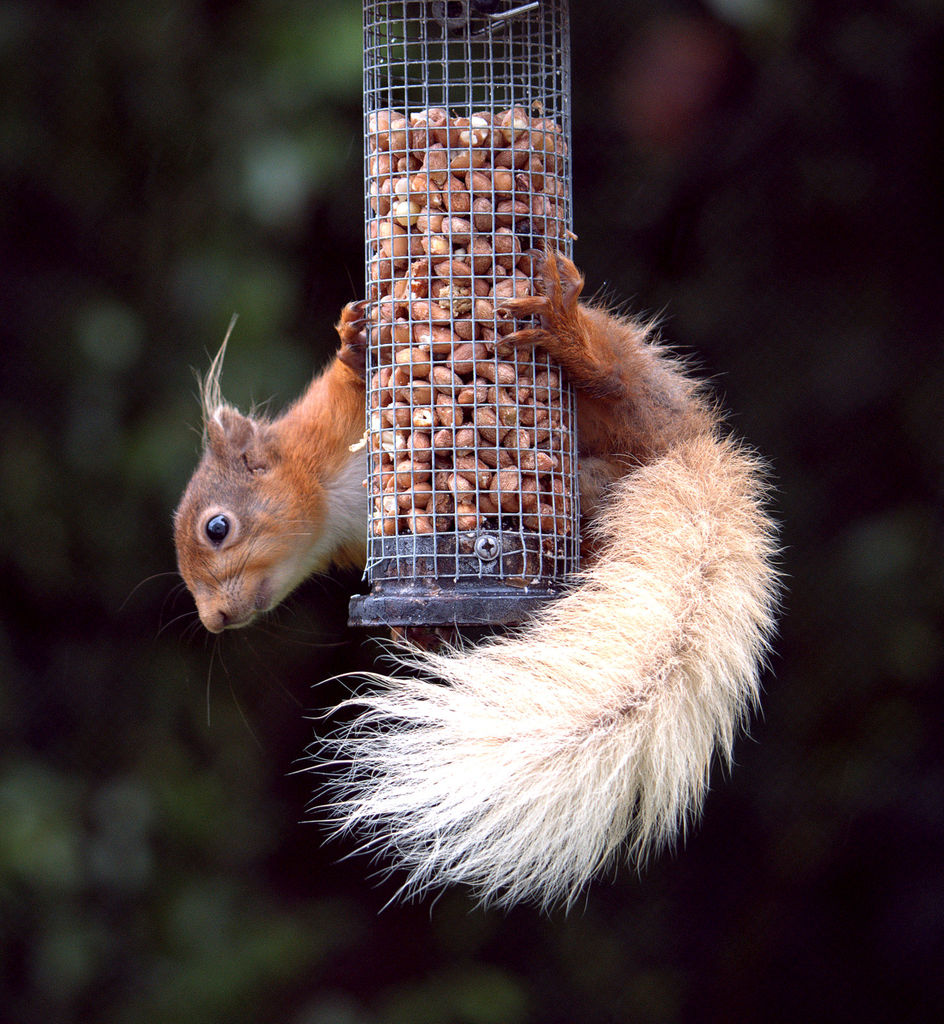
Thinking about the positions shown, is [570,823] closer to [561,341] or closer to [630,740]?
[630,740]

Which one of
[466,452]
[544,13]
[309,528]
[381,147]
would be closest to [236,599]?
[309,528]

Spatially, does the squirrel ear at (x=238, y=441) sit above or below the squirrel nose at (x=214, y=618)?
above

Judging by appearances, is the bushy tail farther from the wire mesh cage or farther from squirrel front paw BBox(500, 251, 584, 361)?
squirrel front paw BBox(500, 251, 584, 361)

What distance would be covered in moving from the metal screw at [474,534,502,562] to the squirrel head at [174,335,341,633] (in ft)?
1.86

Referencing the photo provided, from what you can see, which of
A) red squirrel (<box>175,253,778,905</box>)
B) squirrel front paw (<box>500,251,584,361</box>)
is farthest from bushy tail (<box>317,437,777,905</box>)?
squirrel front paw (<box>500,251,584,361</box>)

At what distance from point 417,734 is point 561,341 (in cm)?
65

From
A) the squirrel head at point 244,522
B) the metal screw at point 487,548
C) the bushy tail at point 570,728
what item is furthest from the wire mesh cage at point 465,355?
the squirrel head at point 244,522

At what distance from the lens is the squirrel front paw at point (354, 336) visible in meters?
2.34

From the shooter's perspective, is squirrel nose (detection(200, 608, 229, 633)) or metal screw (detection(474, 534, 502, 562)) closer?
metal screw (detection(474, 534, 502, 562))

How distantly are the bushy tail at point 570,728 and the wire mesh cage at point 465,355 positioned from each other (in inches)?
4.9

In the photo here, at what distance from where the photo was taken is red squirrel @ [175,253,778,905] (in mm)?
1866

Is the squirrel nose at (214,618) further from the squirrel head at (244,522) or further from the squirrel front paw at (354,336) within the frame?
the squirrel front paw at (354,336)

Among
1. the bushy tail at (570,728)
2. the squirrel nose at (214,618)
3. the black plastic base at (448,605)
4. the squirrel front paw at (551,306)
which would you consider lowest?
the bushy tail at (570,728)

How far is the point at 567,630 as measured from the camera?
2.01 metres
